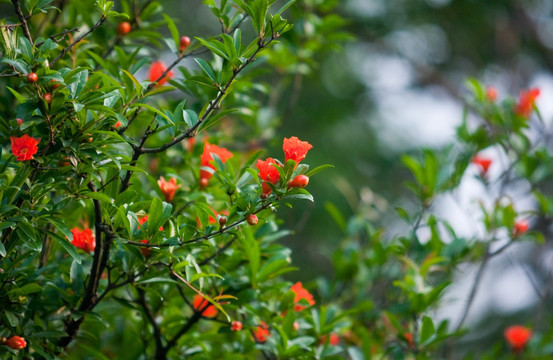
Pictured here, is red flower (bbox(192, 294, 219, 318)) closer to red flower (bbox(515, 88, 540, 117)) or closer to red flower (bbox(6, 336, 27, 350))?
red flower (bbox(6, 336, 27, 350))

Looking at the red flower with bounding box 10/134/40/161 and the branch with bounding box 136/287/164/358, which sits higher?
the red flower with bounding box 10/134/40/161

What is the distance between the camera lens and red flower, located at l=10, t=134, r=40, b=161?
1.04 m

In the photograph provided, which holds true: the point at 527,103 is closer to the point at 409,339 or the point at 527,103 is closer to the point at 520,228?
the point at 520,228

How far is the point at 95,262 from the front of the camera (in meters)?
1.19

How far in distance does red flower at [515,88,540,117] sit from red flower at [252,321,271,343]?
1.40 m

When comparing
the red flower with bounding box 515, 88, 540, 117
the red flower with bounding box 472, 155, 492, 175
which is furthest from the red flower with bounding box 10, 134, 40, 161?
the red flower with bounding box 515, 88, 540, 117

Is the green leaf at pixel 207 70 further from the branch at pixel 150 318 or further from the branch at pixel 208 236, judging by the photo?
the branch at pixel 150 318

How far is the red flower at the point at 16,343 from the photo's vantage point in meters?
1.12

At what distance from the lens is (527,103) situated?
221 centimetres

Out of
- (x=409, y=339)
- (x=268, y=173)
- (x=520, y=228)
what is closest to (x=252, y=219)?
(x=268, y=173)

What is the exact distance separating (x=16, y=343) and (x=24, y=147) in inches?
15.5

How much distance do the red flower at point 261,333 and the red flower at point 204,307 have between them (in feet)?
0.40

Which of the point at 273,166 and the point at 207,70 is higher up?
the point at 207,70

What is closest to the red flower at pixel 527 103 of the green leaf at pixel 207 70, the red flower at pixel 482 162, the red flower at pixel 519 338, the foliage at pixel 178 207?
the foliage at pixel 178 207
